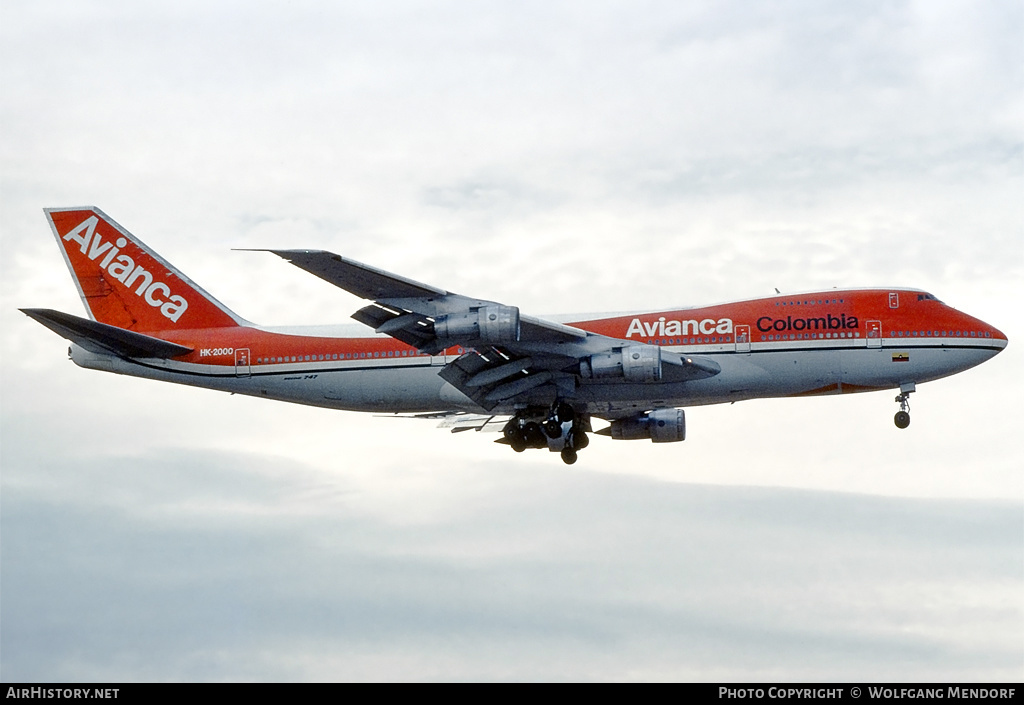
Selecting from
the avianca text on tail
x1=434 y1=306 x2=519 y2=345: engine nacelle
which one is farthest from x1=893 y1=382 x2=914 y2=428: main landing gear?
x1=434 y1=306 x2=519 y2=345: engine nacelle

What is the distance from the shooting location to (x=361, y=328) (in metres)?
50.7

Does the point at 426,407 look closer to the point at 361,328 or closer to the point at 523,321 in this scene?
the point at 361,328

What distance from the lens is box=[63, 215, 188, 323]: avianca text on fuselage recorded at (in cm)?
5316

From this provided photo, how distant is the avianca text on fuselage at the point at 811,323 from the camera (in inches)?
1881

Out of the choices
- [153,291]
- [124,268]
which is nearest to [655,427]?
[153,291]

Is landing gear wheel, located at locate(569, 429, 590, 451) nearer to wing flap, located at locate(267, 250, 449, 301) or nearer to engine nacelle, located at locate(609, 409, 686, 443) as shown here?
engine nacelle, located at locate(609, 409, 686, 443)

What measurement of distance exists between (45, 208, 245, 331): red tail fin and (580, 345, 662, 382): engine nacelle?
15014mm

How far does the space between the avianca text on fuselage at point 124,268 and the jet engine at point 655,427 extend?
18.2 m

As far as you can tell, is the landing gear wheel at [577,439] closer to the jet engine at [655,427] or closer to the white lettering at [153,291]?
the jet engine at [655,427]

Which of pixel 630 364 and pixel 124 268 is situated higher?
pixel 124 268

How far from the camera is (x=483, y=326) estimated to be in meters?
43.5

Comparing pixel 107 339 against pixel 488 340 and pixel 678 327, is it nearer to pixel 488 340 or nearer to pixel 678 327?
pixel 488 340

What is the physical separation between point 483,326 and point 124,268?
18232 millimetres
